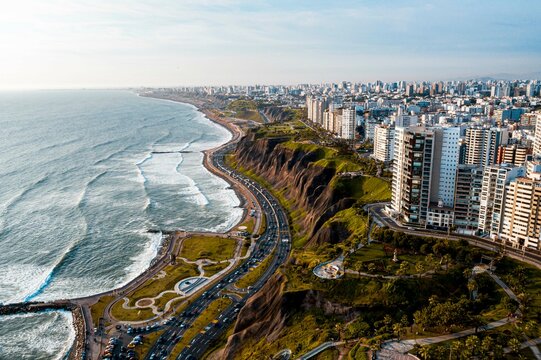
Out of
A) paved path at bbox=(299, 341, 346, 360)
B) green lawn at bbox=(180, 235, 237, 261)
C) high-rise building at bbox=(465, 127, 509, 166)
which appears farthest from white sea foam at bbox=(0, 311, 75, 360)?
high-rise building at bbox=(465, 127, 509, 166)

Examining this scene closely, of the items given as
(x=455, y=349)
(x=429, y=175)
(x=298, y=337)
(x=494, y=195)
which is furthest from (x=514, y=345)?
(x=429, y=175)

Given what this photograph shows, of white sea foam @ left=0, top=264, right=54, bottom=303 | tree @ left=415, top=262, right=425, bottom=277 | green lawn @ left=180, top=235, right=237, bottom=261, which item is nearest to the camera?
tree @ left=415, top=262, right=425, bottom=277

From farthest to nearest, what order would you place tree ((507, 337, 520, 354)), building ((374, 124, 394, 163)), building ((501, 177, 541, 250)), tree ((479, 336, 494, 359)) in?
1. building ((374, 124, 394, 163))
2. building ((501, 177, 541, 250))
3. tree ((507, 337, 520, 354))
4. tree ((479, 336, 494, 359))

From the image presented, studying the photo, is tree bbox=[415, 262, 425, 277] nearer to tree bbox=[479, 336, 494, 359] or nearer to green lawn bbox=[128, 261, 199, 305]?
tree bbox=[479, 336, 494, 359]

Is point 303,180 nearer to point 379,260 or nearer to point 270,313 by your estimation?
point 379,260

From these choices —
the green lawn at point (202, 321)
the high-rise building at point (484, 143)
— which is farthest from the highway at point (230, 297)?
the high-rise building at point (484, 143)

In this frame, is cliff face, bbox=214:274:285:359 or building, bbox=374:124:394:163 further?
building, bbox=374:124:394:163

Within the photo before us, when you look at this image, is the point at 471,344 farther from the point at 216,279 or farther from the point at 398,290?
the point at 216,279

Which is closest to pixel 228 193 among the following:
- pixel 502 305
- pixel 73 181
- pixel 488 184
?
pixel 73 181
